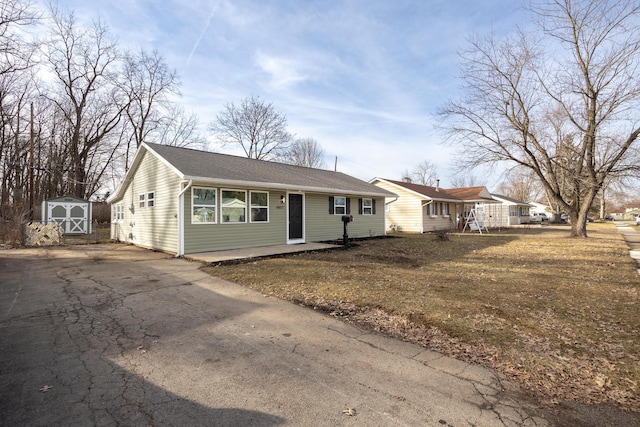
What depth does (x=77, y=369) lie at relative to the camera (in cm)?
300

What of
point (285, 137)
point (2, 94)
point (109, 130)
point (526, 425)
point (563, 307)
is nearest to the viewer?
point (526, 425)

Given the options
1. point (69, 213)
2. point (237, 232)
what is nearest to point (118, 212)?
point (69, 213)

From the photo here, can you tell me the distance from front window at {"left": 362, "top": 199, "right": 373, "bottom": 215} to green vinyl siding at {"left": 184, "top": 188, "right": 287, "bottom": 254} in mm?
5392

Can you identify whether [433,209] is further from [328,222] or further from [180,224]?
[180,224]

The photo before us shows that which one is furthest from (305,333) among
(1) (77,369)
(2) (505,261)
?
(2) (505,261)

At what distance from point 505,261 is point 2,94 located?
24.4 m

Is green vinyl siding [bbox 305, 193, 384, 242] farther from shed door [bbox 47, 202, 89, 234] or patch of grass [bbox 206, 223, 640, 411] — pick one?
shed door [bbox 47, 202, 89, 234]

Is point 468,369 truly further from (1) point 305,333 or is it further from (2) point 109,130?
(2) point 109,130

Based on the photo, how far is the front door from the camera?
12.8 m

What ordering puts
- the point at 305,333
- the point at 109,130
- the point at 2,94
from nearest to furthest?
the point at 305,333 → the point at 2,94 → the point at 109,130

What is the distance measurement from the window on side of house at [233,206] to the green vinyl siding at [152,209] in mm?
1473

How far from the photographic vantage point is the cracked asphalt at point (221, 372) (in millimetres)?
2350

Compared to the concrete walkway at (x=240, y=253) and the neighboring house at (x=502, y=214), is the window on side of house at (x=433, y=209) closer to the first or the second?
the neighboring house at (x=502, y=214)

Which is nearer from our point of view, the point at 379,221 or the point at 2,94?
the point at 2,94
